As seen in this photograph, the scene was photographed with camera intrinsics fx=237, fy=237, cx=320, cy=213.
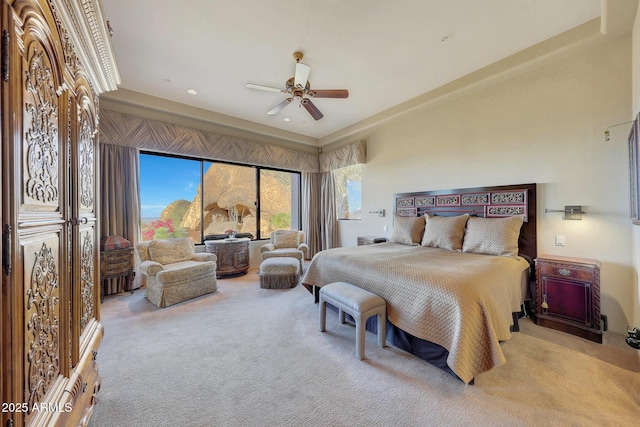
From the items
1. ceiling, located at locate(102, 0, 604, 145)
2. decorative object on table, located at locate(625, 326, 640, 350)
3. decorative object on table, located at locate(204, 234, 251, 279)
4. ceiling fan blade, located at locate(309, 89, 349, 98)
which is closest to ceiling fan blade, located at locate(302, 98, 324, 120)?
ceiling fan blade, located at locate(309, 89, 349, 98)

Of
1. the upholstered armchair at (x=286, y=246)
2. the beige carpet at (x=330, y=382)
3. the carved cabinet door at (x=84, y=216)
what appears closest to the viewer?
the carved cabinet door at (x=84, y=216)

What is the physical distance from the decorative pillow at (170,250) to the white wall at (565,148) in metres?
4.23

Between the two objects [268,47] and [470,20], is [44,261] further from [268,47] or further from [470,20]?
[470,20]

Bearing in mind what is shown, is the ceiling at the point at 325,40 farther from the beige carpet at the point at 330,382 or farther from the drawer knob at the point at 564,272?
the beige carpet at the point at 330,382

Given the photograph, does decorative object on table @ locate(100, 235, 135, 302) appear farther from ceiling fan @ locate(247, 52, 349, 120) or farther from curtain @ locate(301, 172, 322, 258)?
curtain @ locate(301, 172, 322, 258)

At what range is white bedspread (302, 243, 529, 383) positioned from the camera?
1672mm

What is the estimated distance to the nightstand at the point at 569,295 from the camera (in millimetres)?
2268

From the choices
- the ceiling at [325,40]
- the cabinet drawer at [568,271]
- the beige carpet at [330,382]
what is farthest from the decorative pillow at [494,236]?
the ceiling at [325,40]

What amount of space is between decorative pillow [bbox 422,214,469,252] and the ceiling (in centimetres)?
203

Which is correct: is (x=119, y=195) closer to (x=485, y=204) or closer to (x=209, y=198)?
(x=209, y=198)

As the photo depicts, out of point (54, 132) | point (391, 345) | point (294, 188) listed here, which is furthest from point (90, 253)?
point (294, 188)

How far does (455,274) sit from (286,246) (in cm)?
350

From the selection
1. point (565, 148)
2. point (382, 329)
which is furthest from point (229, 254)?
point (565, 148)

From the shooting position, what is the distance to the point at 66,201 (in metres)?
1.13
